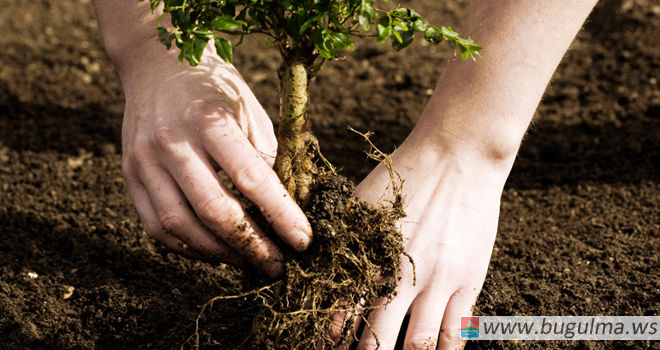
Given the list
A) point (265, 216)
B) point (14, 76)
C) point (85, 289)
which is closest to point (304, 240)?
point (265, 216)

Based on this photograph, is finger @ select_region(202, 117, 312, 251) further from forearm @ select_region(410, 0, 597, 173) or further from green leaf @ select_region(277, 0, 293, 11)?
forearm @ select_region(410, 0, 597, 173)

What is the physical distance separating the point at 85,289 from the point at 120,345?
270 mm

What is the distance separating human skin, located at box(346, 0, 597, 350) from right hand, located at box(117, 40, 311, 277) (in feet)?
1.15

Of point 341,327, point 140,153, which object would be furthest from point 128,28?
point 341,327

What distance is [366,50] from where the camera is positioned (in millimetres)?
Result: 3863

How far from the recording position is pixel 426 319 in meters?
1.70

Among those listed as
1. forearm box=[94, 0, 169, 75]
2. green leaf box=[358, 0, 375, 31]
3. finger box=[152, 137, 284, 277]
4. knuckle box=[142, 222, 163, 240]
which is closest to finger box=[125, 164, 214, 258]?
knuckle box=[142, 222, 163, 240]

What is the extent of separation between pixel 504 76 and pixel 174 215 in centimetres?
96

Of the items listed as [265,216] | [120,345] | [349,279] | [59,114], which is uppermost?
[59,114]

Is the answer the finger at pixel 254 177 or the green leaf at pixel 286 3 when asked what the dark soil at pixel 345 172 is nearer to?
the finger at pixel 254 177

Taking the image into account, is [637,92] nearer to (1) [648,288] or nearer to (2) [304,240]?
(1) [648,288]

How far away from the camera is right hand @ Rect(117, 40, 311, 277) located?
1.53 metres

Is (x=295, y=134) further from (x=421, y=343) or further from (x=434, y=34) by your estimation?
(x=421, y=343)

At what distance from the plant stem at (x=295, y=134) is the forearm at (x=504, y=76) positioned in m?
0.43
